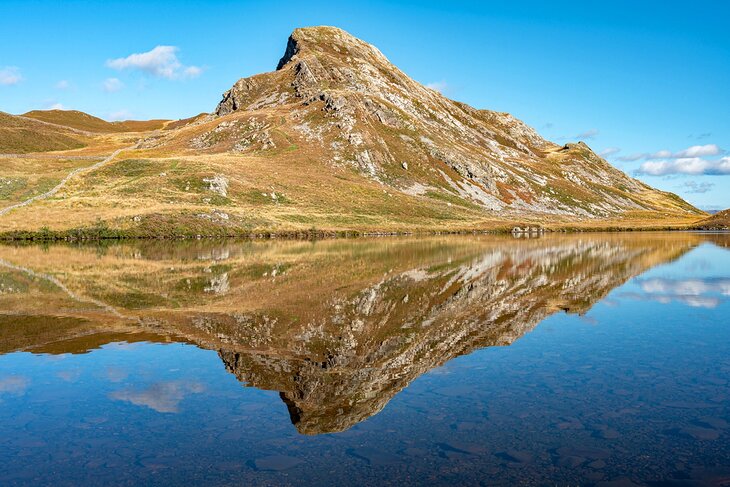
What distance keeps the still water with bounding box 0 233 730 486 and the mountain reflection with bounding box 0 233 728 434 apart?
154 millimetres

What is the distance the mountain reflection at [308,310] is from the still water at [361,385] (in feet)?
0.50

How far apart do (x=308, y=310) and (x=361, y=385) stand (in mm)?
12165

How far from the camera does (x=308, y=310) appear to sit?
2842 cm

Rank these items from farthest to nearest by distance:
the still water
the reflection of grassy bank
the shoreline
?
the reflection of grassy bank < the shoreline < the still water

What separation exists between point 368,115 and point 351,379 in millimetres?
172685

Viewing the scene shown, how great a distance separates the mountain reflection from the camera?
56.6 feet

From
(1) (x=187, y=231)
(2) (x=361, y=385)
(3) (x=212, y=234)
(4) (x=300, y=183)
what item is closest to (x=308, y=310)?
(2) (x=361, y=385)

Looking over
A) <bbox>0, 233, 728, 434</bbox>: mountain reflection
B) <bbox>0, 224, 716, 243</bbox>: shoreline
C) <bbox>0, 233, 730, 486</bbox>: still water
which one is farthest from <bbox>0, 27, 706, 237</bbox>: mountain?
<bbox>0, 233, 730, 486</bbox>: still water

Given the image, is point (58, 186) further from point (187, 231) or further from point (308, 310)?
point (308, 310)

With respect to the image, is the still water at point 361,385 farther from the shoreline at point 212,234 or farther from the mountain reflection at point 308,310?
the shoreline at point 212,234

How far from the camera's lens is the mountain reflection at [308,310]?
1725 centimetres

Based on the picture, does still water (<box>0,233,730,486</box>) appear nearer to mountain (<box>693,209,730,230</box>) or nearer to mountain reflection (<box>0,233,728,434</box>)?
mountain reflection (<box>0,233,728,434</box>)

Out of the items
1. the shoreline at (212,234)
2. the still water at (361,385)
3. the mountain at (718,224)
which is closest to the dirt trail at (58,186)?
the shoreline at (212,234)

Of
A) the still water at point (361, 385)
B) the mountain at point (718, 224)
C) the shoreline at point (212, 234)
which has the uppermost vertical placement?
the mountain at point (718, 224)
